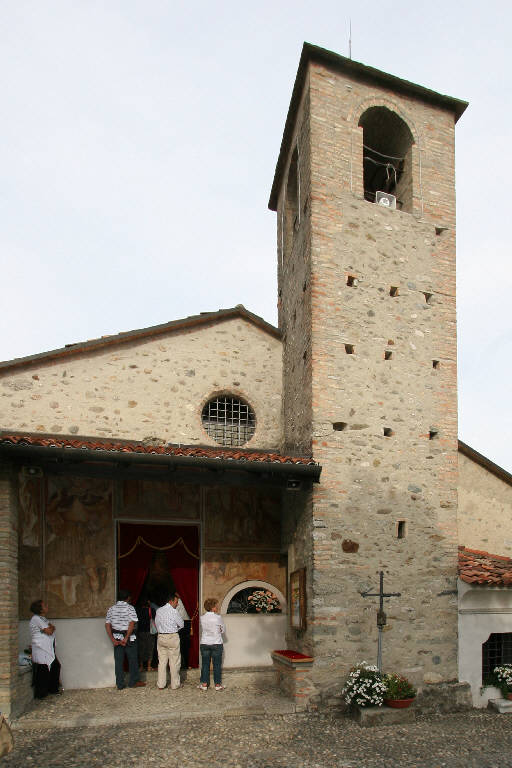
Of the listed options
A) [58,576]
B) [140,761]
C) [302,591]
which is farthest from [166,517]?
[140,761]

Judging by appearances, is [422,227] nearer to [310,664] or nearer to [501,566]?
[501,566]

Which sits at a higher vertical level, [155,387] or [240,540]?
[155,387]

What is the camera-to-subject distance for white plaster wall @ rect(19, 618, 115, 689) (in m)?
8.56

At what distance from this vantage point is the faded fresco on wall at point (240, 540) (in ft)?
31.1

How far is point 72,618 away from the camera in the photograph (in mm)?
8664

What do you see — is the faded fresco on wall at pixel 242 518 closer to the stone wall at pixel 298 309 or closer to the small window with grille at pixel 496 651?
the stone wall at pixel 298 309

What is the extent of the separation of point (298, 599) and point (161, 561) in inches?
91.2

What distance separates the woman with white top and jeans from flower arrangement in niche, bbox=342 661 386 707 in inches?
72.3

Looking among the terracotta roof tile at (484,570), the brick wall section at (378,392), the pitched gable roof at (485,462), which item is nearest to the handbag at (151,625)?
the brick wall section at (378,392)

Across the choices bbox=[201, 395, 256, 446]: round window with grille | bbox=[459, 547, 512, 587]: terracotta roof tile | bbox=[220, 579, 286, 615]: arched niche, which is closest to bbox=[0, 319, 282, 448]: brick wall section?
bbox=[201, 395, 256, 446]: round window with grille

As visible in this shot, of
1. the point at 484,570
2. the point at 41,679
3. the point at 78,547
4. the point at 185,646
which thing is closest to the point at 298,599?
the point at 185,646

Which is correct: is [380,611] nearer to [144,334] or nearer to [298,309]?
[298,309]

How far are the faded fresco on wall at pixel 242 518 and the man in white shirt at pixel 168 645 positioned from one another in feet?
4.60

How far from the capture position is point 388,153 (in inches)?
429
